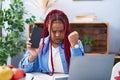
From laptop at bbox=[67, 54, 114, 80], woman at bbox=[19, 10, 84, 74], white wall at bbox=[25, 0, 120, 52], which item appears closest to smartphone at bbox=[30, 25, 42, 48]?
woman at bbox=[19, 10, 84, 74]

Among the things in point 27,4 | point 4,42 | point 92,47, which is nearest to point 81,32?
point 92,47

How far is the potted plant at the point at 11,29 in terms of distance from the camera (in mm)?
3029

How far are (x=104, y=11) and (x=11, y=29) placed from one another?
137 centimetres

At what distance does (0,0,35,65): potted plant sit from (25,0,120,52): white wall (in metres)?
0.66

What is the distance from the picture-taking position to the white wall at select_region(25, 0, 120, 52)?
355 cm

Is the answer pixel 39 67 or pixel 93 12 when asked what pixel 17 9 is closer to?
pixel 93 12

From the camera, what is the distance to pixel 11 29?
126 inches

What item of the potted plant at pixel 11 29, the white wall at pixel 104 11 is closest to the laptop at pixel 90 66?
the potted plant at pixel 11 29

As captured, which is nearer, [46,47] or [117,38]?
[46,47]

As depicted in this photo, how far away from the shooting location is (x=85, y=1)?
3.61 meters

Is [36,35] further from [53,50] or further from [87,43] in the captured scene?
[87,43]

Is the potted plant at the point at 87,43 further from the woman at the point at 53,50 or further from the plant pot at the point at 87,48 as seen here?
the woman at the point at 53,50

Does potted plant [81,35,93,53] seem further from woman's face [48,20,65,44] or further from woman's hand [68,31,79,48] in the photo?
woman's hand [68,31,79,48]

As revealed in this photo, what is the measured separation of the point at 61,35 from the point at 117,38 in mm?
1931
